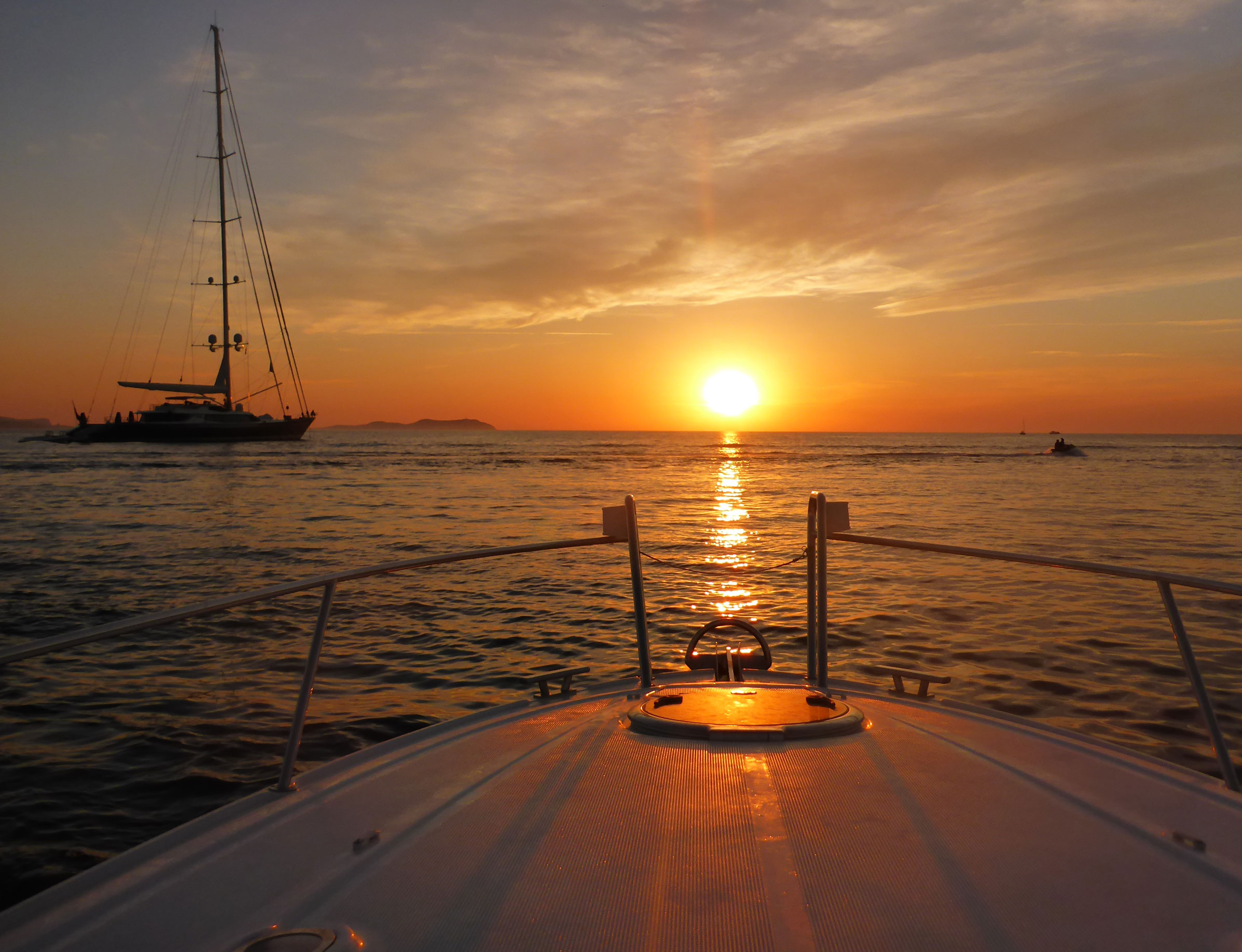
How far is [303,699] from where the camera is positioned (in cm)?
285

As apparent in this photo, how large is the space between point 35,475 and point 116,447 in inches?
1180

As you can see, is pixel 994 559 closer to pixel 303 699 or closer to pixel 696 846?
pixel 696 846

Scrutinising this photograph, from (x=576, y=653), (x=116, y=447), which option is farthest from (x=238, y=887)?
(x=116, y=447)

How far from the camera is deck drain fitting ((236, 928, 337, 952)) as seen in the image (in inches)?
71.2

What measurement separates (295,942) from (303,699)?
1104 millimetres

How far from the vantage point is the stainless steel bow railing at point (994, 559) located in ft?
8.89

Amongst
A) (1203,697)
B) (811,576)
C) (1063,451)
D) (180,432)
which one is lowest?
(1063,451)

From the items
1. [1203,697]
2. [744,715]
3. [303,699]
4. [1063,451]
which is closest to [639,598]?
[744,715]

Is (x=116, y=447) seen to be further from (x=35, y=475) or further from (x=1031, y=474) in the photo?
(x=1031, y=474)

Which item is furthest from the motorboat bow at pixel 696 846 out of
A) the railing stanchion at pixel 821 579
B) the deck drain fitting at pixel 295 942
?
the railing stanchion at pixel 821 579

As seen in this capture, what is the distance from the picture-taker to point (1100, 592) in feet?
38.9

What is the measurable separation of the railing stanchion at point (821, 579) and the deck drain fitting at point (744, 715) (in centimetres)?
19

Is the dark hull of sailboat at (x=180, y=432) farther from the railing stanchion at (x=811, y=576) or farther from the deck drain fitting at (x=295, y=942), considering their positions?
the deck drain fitting at (x=295, y=942)

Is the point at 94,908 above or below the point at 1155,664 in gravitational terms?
above
